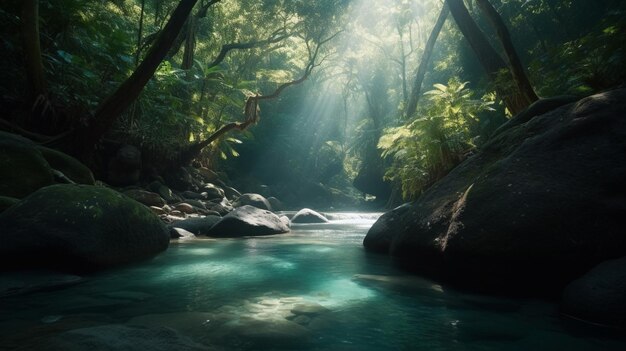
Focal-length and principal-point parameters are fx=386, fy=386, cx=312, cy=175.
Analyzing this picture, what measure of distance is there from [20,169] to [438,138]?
760cm

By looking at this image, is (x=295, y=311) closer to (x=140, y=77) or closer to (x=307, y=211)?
(x=140, y=77)

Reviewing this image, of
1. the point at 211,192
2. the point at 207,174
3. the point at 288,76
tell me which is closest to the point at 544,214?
the point at 211,192

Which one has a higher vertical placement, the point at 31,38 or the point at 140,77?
the point at 31,38

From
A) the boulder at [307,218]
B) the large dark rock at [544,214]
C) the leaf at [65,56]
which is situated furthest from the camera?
the boulder at [307,218]

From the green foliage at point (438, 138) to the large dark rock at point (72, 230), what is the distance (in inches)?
238

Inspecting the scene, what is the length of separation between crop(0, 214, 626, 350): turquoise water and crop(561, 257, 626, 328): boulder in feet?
0.51

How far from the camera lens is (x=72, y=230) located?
396cm

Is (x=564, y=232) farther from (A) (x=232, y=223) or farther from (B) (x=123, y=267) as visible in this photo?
(A) (x=232, y=223)

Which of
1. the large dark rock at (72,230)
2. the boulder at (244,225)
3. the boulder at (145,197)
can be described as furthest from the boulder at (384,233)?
the boulder at (145,197)

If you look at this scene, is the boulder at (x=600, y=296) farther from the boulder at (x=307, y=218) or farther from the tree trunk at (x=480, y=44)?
the boulder at (x=307, y=218)

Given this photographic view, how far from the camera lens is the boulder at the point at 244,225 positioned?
25.9 feet

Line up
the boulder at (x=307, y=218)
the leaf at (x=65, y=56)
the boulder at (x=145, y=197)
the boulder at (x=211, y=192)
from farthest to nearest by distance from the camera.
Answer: the boulder at (x=211, y=192), the boulder at (x=307, y=218), the boulder at (x=145, y=197), the leaf at (x=65, y=56)

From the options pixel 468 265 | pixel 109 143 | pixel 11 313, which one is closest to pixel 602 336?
pixel 468 265

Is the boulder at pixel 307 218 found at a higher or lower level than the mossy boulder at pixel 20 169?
lower
